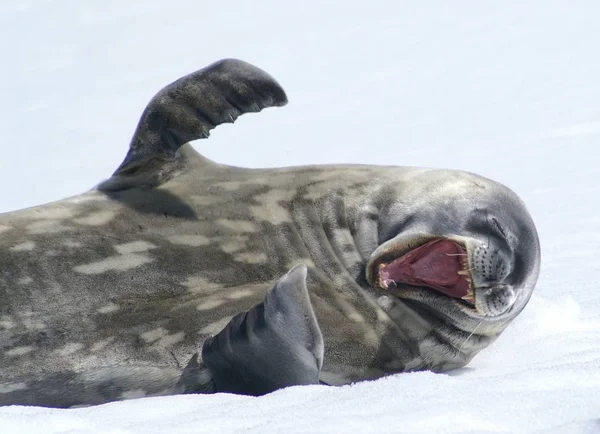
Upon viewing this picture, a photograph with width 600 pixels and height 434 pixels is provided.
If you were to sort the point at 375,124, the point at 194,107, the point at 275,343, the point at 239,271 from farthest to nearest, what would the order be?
the point at 375,124
the point at 194,107
the point at 239,271
the point at 275,343

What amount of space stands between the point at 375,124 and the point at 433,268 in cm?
482

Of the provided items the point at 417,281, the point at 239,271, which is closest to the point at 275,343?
the point at 239,271

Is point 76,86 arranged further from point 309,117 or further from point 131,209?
point 131,209

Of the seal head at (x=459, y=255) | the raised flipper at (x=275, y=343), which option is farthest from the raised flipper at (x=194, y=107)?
the raised flipper at (x=275, y=343)

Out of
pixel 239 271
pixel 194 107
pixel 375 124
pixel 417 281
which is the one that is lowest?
pixel 375 124

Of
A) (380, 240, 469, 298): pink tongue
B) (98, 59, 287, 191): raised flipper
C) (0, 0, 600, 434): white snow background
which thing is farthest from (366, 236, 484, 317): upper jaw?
(98, 59, 287, 191): raised flipper

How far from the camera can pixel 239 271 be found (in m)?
3.76

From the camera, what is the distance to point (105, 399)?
→ 339 centimetres

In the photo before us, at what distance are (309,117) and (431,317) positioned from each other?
526 centimetres

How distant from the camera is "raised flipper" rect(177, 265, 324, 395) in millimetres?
3166

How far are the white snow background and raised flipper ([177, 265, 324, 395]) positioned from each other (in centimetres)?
29

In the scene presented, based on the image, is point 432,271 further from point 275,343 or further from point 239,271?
point 275,343

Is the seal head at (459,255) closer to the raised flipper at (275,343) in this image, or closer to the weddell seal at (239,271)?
the weddell seal at (239,271)

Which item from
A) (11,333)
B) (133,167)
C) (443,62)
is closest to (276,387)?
(11,333)
